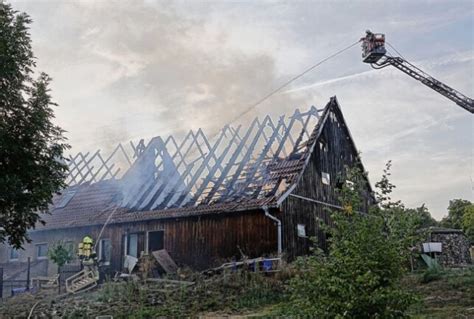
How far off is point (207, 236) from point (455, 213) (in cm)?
3920

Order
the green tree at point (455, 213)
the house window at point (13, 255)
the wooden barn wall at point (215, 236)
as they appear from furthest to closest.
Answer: the green tree at point (455, 213)
the house window at point (13, 255)
the wooden barn wall at point (215, 236)

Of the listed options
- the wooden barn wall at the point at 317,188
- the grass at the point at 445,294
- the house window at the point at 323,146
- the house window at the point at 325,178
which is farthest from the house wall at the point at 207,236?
the grass at the point at 445,294

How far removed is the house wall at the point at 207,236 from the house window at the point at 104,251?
37cm

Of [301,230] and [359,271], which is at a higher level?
[301,230]

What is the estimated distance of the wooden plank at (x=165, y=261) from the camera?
23.2m

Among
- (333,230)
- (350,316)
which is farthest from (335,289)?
(333,230)

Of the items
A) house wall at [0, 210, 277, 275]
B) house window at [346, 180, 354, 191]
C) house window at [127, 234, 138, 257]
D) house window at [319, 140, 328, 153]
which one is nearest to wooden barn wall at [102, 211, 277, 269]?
house wall at [0, 210, 277, 275]

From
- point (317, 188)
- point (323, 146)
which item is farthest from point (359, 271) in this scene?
point (323, 146)

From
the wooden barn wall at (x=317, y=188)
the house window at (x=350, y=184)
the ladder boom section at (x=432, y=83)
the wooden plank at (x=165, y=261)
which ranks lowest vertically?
the wooden plank at (x=165, y=261)

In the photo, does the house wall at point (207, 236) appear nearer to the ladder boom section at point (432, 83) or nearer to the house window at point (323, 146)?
the house window at point (323, 146)

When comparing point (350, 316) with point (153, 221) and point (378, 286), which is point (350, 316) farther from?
point (153, 221)

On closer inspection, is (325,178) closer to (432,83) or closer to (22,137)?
(432,83)

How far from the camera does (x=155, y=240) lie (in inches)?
1045

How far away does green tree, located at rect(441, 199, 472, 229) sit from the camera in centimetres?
5431
